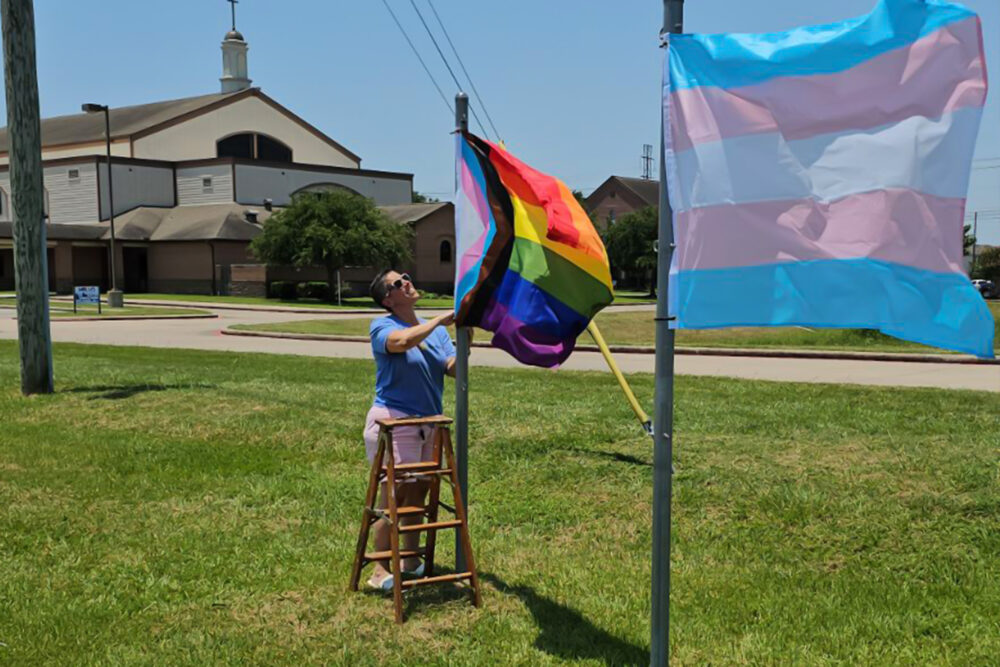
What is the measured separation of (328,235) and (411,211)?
13.5 m

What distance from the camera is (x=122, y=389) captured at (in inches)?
482

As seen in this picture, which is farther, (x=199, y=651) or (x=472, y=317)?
(x=472, y=317)

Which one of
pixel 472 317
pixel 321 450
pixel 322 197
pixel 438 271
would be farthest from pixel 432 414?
pixel 438 271

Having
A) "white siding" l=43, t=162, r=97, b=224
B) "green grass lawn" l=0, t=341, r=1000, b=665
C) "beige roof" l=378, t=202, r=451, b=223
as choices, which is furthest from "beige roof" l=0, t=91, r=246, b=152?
"green grass lawn" l=0, t=341, r=1000, b=665

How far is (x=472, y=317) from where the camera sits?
4.81 m

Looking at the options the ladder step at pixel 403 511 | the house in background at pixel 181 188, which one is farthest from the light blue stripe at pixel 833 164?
the house in background at pixel 181 188

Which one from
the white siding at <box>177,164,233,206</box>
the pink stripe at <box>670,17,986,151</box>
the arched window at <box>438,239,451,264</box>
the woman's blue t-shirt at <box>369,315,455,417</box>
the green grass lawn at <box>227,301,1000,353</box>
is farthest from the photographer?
the white siding at <box>177,164,233,206</box>

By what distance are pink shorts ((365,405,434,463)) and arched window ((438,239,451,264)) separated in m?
53.9

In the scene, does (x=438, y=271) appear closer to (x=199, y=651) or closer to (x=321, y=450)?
(x=321, y=450)

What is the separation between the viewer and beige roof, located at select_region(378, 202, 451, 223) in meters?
57.5

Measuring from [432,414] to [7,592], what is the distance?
8.35 ft

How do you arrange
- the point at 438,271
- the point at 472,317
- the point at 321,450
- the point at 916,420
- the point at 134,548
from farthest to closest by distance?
the point at 438,271 → the point at 916,420 → the point at 321,450 → the point at 134,548 → the point at 472,317

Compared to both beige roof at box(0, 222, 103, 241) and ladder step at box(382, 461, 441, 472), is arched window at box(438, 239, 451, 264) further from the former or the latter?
ladder step at box(382, 461, 441, 472)

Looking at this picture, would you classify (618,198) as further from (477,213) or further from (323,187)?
(477,213)
